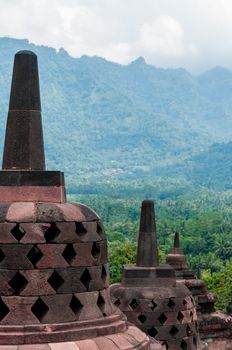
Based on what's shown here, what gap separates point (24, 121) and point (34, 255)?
1.46 m

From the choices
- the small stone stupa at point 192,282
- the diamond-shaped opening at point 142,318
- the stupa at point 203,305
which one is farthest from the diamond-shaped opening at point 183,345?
the small stone stupa at point 192,282

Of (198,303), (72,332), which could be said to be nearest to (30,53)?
(72,332)

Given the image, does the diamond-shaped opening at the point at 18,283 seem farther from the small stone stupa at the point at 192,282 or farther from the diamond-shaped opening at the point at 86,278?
the small stone stupa at the point at 192,282

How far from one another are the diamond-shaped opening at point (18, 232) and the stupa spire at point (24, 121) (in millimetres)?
740

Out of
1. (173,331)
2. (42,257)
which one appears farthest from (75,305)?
(173,331)

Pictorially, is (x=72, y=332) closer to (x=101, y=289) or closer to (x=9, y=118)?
(x=101, y=289)

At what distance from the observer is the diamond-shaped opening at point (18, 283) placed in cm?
797

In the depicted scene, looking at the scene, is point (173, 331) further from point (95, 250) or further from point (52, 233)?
point (52, 233)

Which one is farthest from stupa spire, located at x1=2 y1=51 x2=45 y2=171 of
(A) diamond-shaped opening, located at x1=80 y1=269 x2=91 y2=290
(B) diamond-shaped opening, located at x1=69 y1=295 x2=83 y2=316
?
(B) diamond-shaped opening, located at x1=69 y1=295 x2=83 y2=316

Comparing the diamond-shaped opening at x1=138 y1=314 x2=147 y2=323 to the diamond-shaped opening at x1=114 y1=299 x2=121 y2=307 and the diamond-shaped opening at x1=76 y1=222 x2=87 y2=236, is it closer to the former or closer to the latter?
the diamond-shaped opening at x1=114 y1=299 x2=121 y2=307

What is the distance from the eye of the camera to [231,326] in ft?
67.1

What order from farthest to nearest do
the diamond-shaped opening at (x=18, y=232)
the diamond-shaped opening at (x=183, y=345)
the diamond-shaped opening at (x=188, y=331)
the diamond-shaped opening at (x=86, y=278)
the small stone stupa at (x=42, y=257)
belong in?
1. the diamond-shaped opening at (x=188, y=331)
2. the diamond-shaped opening at (x=183, y=345)
3. the diamond-shaped opening at (x=86, y=278)
4. the diamond-shaped opening at (x=18, y=232)
5. the small stone stupa at (x=42, y=257)

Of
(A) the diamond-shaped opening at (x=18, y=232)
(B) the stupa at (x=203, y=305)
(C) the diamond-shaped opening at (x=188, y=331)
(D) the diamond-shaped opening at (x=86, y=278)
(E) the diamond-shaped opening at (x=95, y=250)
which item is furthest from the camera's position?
(B) the stupa at (x=203, y=305)

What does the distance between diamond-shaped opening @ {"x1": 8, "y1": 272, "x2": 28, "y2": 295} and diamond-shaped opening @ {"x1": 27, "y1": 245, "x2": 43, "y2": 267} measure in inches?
6.6
